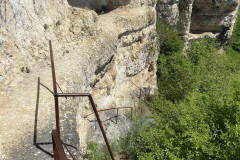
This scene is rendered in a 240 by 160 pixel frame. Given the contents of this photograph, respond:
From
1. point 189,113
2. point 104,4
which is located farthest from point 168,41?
point 189,113

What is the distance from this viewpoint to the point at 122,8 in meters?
11.5

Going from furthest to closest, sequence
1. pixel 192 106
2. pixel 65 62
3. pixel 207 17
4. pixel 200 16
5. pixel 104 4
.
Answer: pixel 200 16
pixel 207 17
pixel 104 4
pixel 192 106
pixel 65 62

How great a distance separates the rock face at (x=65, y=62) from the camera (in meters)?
4.27

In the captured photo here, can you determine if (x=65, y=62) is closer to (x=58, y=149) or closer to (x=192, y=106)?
(x=58, y=149)

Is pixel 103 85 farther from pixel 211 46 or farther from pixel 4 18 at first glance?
pixel 211 46

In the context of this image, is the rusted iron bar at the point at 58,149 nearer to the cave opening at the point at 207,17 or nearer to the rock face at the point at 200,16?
the rock face at the point at 200,16

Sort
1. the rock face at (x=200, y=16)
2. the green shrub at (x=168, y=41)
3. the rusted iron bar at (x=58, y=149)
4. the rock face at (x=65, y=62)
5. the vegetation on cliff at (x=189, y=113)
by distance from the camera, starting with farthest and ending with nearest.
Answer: the rock face at (x=200, y=16), the green shrub at (x=168, y=41), the vegetation on cliff at (x=189, y=113), the rock face at (x=65, y=62), the rusted iron bar at (x=58, y=149)

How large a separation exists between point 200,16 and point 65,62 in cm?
1869

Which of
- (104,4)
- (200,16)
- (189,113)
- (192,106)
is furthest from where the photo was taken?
(200,16)

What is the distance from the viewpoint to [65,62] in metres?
6.64

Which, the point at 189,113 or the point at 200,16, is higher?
the point at 200,16

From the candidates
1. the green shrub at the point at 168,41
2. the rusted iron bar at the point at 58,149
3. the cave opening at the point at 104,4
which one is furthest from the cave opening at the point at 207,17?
the rusted iron bar at the point at 58,149

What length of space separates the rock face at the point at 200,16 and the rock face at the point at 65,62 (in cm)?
533

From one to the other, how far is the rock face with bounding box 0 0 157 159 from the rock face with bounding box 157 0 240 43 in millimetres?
5328
